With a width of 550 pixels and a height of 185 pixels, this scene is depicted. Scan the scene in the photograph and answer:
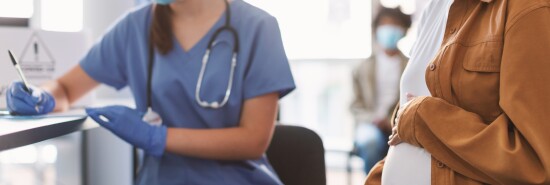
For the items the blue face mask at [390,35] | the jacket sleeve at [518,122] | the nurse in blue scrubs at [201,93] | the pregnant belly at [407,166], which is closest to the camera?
the jacket sleeve at [518,122]

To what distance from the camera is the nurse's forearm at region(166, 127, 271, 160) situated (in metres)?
1.16

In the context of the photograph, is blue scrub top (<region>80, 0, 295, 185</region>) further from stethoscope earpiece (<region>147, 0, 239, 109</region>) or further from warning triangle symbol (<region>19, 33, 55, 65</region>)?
warning triangle symbol (<region>19, 33, 55, 65</region>)

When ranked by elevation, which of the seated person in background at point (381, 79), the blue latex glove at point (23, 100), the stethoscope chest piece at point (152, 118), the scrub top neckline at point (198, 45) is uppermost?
the scrub top neckline at point (198, 45)

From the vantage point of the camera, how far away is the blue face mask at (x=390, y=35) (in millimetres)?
2904

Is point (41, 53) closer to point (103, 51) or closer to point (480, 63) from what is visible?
point (103, 51)

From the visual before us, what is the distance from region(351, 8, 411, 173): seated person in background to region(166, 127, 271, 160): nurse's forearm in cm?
178

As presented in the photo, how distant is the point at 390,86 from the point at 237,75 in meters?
1.86

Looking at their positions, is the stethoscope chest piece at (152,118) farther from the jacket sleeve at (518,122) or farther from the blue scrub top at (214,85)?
the jacket sleeve at (518,122)

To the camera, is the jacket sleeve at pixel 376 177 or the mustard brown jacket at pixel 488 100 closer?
the mustard brown jacket at pixel 488 100

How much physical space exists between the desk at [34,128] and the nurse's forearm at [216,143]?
0.61 feet

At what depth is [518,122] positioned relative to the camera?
2.53 ft

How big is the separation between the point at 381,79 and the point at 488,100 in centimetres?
215

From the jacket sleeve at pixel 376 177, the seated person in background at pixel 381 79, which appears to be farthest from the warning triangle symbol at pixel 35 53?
the seated person in background at pixel 381 79

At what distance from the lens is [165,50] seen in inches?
49.3
